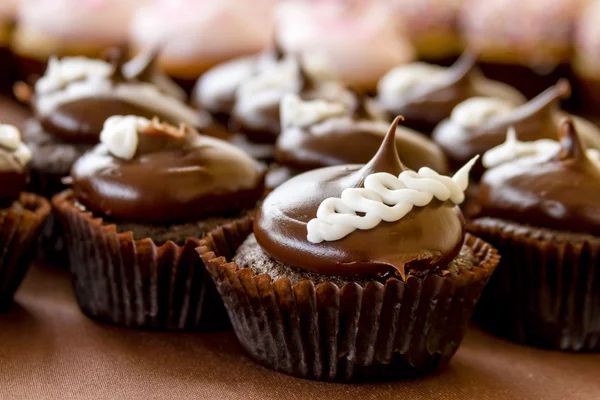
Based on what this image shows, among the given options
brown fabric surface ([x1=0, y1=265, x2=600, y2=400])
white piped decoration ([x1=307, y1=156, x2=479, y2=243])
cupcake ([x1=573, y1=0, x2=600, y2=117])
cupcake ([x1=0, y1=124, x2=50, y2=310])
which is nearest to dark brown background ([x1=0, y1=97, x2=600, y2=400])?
brown fabric surface ([x1=0, y1=265, x2=600, y2=400])

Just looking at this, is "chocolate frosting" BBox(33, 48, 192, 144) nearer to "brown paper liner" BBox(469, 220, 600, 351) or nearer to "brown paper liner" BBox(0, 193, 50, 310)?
"brown paper liner" BBox(0, 193, 50, 310)

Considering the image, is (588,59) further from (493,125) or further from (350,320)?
(350,320)

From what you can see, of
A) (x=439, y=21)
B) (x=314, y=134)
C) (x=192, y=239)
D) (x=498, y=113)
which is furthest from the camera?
(x=439, y=21)

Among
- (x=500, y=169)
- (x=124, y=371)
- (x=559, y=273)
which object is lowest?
(x=124, y=371)

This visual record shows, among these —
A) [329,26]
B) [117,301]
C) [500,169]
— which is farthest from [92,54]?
[500,169]

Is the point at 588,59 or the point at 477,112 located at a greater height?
the point at 477,112

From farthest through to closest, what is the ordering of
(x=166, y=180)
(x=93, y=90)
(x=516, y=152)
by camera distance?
(x=93, y=90) < (x=516, y=152) < (x=166, y=180)

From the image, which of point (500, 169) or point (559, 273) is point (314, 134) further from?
point (559, 273)

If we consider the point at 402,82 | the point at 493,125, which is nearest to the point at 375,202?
the point at 493,125
